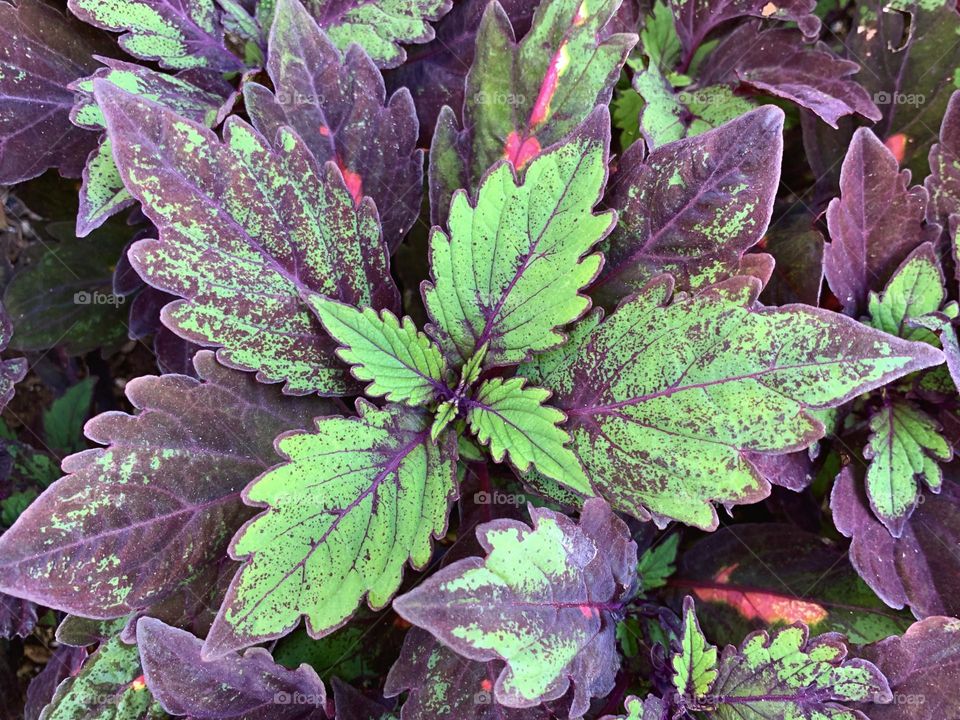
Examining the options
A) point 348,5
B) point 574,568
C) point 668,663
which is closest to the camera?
point 574,568

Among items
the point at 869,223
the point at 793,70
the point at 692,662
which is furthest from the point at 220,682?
the point at 793,70

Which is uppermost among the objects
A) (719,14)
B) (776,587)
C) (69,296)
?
(719,14)

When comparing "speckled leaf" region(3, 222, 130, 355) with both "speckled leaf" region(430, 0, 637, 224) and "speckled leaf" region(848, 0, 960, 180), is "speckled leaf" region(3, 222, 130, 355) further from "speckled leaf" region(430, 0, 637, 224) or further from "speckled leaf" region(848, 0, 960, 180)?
"speckled leaf" region(848, 0, 960, 180)

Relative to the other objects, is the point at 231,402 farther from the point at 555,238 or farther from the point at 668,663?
the point at 668,663

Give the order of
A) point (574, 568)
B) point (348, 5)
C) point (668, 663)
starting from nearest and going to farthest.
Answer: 1. point (574, 568)
2. point (668, 663)
3. point (348, 5)

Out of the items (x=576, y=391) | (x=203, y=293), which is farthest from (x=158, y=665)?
(x=576, y=391)

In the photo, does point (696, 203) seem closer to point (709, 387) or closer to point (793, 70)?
point (709, 387)

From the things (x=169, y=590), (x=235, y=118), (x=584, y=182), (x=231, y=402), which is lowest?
(x=169, y=590)

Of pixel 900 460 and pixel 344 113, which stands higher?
pixel 344 113
